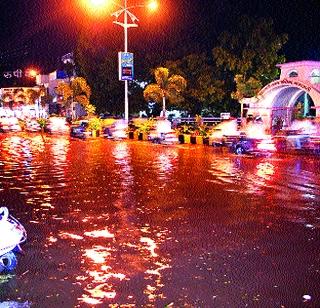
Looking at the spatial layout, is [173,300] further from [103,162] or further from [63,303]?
[103,162]

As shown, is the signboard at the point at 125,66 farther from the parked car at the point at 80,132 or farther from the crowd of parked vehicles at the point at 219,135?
the parked car at the point at 80,132

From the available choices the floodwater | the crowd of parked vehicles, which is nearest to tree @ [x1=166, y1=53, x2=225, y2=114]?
the crowd of parked vehicles

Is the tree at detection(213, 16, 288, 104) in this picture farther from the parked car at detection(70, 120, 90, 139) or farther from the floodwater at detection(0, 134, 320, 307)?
the floodwater at detection(0, 134, 320, 307)

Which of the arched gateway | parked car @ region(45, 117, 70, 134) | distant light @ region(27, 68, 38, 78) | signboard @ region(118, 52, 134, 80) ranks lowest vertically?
parked car @ region(45, 117, 70, 134)

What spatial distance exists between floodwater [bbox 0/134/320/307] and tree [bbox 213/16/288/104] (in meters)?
26.4

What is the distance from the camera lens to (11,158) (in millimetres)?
22078

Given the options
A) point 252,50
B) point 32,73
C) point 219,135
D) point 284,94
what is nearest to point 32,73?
point 32,73

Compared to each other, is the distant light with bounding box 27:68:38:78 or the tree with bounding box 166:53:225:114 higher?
the distant light with bounding box 27:68:38:78

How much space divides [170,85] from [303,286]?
34492 millimetres

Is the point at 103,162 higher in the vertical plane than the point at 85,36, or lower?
lower

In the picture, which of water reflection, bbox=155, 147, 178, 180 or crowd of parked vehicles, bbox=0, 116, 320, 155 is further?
crowd of parked vehicles, bbox=0, 116, 320, 155

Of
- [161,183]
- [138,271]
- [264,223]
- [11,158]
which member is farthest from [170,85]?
[138,271]

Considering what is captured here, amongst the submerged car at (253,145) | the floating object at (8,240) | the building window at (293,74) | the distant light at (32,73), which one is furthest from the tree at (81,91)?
the distant light at (32,73)

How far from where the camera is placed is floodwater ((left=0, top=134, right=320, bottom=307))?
231 inches
